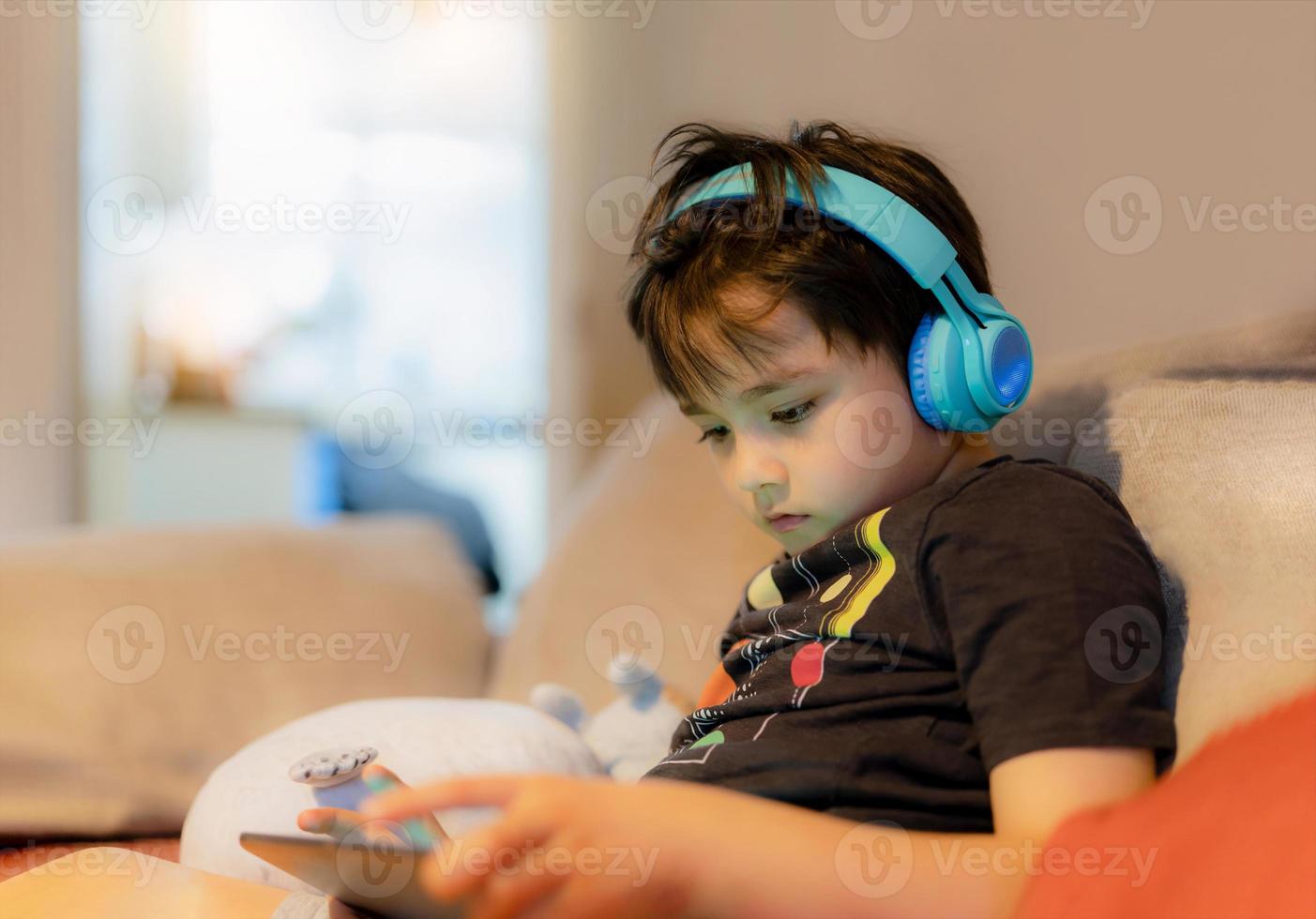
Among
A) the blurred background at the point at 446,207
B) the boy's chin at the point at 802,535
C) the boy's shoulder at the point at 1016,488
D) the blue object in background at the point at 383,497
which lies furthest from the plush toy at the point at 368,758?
the blue object in background at the point at 383,497

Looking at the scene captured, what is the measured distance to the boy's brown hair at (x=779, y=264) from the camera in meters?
0.78

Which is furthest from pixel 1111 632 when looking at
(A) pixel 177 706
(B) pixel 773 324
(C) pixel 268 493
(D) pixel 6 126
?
(C) pixel 268 493

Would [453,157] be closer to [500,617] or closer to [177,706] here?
[500,617]

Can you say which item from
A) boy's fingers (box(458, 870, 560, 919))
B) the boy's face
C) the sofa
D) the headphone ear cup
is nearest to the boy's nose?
the boy's face

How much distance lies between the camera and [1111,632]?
0.60 meters

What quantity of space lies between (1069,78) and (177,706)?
121 centimetres

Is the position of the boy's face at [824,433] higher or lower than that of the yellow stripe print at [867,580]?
higher

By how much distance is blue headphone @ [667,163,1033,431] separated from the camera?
746mm

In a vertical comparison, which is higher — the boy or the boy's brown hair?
the boy's brown hair

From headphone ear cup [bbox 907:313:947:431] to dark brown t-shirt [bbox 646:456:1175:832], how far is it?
0.07 m

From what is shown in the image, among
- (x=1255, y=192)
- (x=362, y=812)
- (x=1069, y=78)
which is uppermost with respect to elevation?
(x=1069, y=78)

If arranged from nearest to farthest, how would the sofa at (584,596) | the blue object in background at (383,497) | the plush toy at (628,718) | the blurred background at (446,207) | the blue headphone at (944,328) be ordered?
the sofa at (584,596), the blue headphone at (944,328), the plush toy at (628,718), the blurred background at (446,207), the blue object in background at (383,497)

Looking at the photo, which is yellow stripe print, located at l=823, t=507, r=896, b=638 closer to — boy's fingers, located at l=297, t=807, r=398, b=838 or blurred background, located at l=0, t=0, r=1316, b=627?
boy's fingers, located at l=297, t=807, r=398, b=838

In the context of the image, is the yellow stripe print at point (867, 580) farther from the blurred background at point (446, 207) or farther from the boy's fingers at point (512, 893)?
the blurred background at point (446, 207)
